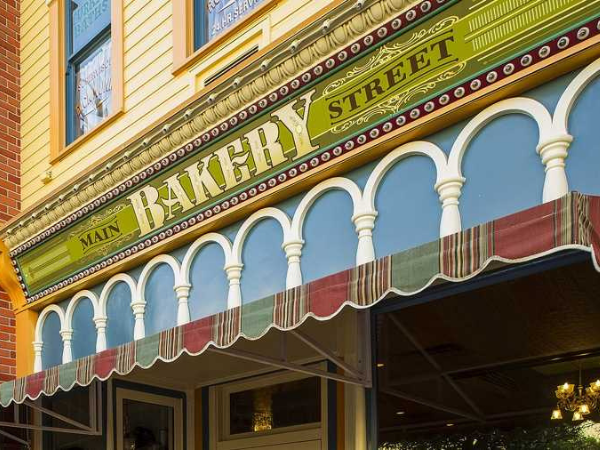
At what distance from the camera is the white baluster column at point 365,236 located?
4570 millimetres

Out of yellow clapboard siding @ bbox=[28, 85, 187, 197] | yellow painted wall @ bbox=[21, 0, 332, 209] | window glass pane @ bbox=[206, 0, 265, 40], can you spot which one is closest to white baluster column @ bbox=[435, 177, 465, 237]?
yellow painted wall @ bbox=[21, 0, 332, 209]

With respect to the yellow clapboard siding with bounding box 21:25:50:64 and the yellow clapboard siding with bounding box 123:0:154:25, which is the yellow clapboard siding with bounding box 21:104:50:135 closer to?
the yellow clapboard siding with bounding box 21:25:50:64

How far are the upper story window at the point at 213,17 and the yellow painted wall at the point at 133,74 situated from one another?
9.5 inches

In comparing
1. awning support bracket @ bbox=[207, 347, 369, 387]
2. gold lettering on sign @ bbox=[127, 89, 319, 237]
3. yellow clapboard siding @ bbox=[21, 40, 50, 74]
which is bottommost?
awning support bracket @ bbox=[207, 347, 369, 387]

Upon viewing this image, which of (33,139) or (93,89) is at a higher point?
(93,89)

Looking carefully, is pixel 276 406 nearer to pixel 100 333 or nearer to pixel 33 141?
pixel 100 333

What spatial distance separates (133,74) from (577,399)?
465 cm

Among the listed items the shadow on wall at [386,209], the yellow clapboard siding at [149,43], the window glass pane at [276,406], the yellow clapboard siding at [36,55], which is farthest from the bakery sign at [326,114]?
the yellow clapboard siding at [36,55]

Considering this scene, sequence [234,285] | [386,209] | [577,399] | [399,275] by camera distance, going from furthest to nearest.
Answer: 1. [234,285]
2. [386,209]
3. [577,399]
4. [399,275]

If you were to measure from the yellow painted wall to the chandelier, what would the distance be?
2863mm

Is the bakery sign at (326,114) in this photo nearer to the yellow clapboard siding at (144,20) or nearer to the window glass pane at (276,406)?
the yellow clapboard siding at (144,20)

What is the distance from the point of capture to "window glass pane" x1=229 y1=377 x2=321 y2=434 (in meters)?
6.60

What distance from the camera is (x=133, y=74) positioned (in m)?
6.91

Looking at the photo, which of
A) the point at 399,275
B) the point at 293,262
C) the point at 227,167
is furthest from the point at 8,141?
the point at 399,275
